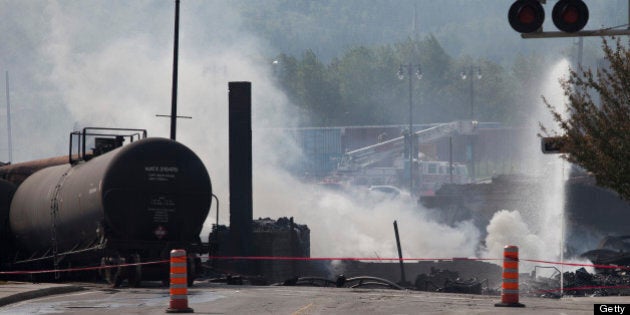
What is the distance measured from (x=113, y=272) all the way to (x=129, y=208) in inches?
61.3

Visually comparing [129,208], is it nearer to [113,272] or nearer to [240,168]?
[113,272]

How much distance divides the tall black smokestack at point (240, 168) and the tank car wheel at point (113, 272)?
9.13m

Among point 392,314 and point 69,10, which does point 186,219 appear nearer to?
point 392,314

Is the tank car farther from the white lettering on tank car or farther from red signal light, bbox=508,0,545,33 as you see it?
red signal light, bbox=508,0,545,33

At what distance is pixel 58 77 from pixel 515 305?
258 feet

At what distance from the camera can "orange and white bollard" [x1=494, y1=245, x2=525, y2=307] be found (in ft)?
66.0

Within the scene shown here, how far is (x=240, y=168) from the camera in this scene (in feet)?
118

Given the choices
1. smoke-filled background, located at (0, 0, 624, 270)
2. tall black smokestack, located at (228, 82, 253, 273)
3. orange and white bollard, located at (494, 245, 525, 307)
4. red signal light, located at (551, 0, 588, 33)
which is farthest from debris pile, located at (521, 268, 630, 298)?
smoke-filled background, located at (0, 0, 624, 270)

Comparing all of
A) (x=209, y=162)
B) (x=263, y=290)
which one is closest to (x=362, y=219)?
(x=209, y=162)

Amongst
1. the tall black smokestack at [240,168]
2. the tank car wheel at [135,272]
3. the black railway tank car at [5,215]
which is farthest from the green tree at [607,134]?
the black railway tank car at [5,215]

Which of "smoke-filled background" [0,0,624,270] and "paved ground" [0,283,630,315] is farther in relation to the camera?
"smoke-filled background" [0,0,624,270]

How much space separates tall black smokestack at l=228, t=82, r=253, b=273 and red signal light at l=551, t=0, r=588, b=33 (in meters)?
19.2

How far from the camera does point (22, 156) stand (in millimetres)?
117125

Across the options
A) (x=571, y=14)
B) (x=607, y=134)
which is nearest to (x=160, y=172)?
(x=607, y=134)
